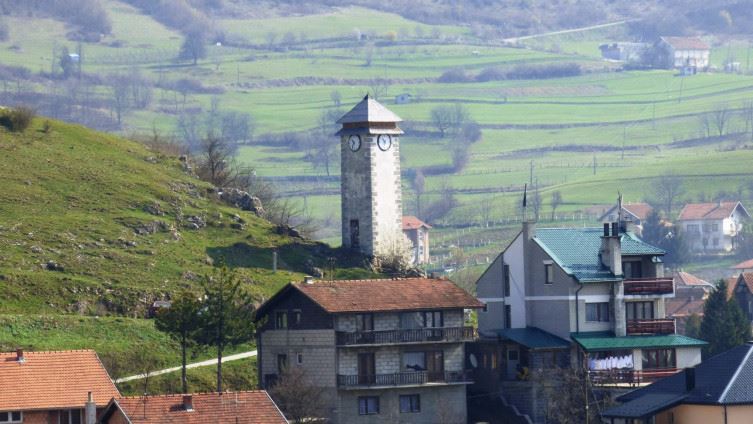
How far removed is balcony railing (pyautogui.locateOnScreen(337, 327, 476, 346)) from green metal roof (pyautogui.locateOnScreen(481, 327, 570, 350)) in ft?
7.50

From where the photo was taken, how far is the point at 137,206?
10819 cm

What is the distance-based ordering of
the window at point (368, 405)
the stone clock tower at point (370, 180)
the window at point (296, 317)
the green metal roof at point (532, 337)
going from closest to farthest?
1. the window at point (368, 405)
2. the window at point (296, 317)
3. the green metal roof at point (532, 337)
4. the stone clock tower at point (370, 180)

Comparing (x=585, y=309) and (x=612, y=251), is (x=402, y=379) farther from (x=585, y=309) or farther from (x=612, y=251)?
(x=612, y=251)

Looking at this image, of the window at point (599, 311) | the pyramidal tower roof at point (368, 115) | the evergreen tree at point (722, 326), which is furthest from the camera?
the pyramidal tower roof at point (368, 115)

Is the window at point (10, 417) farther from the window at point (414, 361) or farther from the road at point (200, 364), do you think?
the window at point (414, 361)

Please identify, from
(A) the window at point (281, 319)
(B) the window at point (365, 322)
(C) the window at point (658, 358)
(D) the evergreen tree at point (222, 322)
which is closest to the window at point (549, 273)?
(C) the window at point (658, 358)

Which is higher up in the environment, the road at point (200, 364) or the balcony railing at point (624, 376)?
the road at point (200, 364)

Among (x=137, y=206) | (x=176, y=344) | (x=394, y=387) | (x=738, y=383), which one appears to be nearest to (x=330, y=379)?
(x=394, y=387)

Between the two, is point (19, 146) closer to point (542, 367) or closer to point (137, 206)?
point (137, 206)

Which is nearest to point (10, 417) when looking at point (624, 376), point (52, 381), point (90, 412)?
point (52, 381)

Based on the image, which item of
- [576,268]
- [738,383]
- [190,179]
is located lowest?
[738,383]

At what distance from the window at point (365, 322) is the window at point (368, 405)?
2882 mm

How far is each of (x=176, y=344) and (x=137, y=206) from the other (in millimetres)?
21345

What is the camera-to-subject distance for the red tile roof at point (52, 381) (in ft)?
236
